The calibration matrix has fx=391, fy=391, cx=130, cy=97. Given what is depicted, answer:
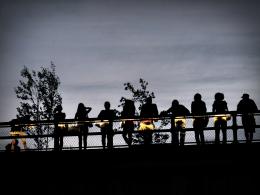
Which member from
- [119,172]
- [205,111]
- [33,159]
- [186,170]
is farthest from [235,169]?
[33,159]

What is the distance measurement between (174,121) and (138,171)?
180 centimetres

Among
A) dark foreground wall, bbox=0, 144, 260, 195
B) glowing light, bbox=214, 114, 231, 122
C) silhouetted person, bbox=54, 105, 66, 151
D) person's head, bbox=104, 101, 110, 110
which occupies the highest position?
person's head, bbox=104, 101, 110, 110

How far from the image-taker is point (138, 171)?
450 inches

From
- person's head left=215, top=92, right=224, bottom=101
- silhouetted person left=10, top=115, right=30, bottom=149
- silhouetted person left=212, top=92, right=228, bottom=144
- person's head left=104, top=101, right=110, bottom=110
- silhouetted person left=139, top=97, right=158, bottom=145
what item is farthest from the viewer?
person's head left=104, top=101, right=110, bottom=110

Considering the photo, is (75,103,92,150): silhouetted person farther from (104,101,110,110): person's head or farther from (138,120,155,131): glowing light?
(138,120,155,131): glowing light

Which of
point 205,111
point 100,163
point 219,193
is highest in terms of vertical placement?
point 205,111

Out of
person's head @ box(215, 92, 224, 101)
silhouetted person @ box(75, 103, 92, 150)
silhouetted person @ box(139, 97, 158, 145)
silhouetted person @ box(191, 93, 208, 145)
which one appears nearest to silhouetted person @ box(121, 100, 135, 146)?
silhouetted person @ box(139, 97, 158, 145)

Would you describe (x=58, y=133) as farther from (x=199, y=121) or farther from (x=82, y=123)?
(x=199, y=121)

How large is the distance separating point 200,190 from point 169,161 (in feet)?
3.83

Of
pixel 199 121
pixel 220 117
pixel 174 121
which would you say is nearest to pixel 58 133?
pixel 174 121

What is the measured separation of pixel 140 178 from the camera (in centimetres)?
1137

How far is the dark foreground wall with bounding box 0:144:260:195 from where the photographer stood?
1083cm

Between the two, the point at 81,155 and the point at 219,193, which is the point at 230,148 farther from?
the point at 81,155

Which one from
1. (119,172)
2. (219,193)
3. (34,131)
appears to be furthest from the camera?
(34,131)
